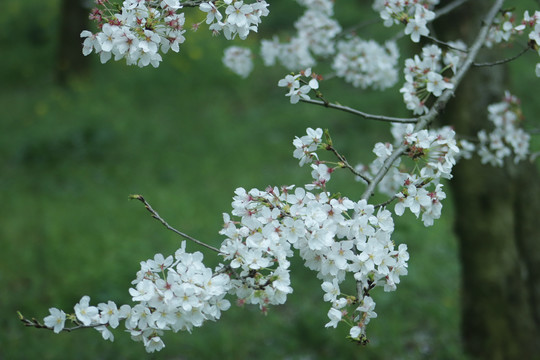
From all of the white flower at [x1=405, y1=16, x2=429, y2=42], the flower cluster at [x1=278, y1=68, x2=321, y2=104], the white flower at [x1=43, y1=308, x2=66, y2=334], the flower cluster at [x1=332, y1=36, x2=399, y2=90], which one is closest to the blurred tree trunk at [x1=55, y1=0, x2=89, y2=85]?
the flower cluster at [x1=332, y1=36, x2=399, y2=90]

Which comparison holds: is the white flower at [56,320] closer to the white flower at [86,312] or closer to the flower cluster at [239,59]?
the white flower at [86,312]

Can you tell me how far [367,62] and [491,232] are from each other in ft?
4.94

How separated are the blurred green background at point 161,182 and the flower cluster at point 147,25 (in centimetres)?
308

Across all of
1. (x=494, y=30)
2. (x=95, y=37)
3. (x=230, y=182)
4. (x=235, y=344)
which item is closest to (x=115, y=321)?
(x=95, y=37)

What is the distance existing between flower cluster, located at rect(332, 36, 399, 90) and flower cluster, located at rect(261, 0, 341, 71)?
0.17 metres

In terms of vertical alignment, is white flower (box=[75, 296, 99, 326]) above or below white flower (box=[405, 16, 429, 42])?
below

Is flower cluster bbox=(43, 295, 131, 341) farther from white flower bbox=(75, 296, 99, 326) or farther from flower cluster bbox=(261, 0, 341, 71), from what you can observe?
flower cluster bbox=(261, 0, 341, 71)

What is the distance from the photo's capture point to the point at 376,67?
3537 mm

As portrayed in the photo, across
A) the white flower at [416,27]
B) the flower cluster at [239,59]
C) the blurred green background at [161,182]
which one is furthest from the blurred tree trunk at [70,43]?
the white flower at [416,27]

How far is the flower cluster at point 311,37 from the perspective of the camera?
3.68 meters

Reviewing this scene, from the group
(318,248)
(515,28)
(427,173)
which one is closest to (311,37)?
(515,28)

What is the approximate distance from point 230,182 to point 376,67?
14.9ft

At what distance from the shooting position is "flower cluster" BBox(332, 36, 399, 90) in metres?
3.52

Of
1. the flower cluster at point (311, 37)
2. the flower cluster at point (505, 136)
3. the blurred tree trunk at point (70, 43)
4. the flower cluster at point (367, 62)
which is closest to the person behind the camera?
the flower cluster at point (505, 136)
